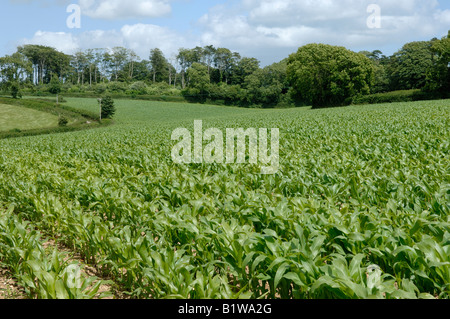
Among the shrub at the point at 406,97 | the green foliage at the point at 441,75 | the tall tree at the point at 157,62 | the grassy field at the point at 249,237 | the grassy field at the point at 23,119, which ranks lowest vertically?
the grassy field at the point at 249,237

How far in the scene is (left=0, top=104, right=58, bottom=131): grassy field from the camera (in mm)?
47681

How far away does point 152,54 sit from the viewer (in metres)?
111

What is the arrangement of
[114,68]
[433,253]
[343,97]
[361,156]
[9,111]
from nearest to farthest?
[433,253] → [361,156] → [9,111] → [343,97] → [114,68]

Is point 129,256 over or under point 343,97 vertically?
under

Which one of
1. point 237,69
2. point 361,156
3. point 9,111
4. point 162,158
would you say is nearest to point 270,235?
point 361,156

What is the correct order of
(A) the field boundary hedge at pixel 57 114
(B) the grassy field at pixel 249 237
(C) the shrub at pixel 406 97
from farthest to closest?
(C) the shrub at pixel 406 97 < (A) the field boundary hedge at pixel 57 114 < (B) the grassy field at pixel 249 237

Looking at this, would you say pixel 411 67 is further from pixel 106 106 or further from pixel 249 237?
pixel 249 237

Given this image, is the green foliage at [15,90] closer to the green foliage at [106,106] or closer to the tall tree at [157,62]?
the green foliage at [106,106]

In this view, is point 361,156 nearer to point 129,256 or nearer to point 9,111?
point 129,256

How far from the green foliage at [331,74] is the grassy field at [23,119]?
1654 inches

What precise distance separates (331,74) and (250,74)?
38395mm

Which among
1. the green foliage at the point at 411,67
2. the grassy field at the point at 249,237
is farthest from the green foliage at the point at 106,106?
the green foliage at the point at 411,67

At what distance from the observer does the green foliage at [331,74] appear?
61.7m
